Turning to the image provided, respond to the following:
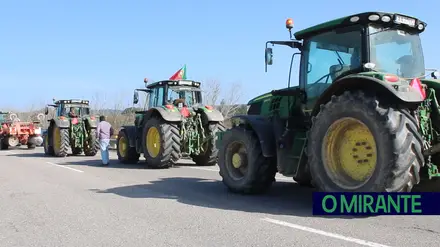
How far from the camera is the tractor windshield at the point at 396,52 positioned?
6.27m

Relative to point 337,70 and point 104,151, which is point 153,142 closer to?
point 104,151

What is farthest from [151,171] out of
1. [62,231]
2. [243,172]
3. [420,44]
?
[420,44]

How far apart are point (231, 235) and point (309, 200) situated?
249cm

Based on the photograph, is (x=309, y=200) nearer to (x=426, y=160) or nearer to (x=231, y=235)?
(x=426, y=160)

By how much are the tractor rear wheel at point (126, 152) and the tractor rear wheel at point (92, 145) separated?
12.5ft

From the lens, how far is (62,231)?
5547 mm

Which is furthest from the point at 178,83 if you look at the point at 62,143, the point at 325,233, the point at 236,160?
the point at 325,233

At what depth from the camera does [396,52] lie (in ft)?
21.4

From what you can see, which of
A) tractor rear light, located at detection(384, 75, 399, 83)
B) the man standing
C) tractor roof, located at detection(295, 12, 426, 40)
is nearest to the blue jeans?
the man standing

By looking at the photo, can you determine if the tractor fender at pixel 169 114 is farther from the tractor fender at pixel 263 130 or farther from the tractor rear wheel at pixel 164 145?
the tractor fender at pixel 263 130

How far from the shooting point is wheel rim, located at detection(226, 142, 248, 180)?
7781 millimetres

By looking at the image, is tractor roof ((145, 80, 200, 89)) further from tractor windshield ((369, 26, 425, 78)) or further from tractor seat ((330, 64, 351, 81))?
tractor windshield ((369, 26, 425, 78))

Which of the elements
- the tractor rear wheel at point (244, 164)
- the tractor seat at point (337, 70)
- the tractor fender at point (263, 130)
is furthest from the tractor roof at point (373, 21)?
the tractor rear wheel at point (244, 164)

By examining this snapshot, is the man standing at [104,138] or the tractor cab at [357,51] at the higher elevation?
the tractor cab at [357,51]
